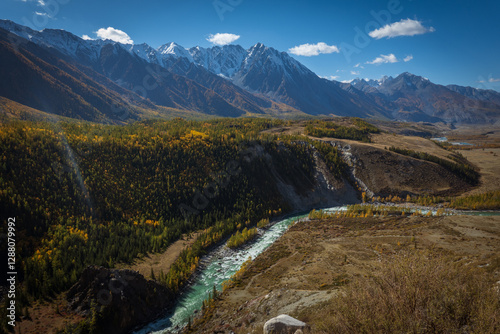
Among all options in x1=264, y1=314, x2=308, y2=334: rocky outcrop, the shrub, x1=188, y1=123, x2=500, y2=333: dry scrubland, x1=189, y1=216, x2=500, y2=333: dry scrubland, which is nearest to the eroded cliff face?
x1=188, y1=123, x2=500, y2=333: dry scrubland

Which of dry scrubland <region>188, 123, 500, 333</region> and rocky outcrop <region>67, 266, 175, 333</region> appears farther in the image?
rocky outcrop <region>67, 266, 175, 333</region>

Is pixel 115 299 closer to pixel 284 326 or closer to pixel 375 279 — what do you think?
pixel 284 326

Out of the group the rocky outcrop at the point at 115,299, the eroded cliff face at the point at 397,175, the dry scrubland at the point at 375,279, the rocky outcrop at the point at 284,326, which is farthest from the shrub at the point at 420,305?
the eroded cliff face at the point at 397,175

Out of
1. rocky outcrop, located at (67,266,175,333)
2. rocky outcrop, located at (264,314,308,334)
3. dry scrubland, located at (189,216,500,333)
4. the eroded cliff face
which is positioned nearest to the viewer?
dry scrubland, located at (189,216,500,333)

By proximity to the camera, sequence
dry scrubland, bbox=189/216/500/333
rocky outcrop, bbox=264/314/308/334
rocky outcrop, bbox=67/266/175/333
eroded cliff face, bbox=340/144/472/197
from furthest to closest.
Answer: eroded cliff face, bbox=340/144/472/197
rocky outcrop, bbox=67/266/175/333
rocky outcrop, bbox=264/314/308/334
dry scrubland, bbox=189/216/500/333

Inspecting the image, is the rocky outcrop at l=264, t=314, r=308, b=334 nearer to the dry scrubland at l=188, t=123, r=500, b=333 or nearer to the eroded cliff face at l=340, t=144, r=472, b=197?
the dry scrubland at l=188, t=123, r=500, b=333

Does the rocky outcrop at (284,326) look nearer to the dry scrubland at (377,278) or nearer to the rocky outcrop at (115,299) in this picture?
the dry scrubland at (377,278)

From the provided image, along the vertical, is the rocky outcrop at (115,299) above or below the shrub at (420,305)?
below

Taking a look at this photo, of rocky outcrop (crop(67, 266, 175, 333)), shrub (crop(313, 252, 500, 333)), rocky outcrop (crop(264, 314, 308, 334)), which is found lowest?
rocky outcrop (crop(67, 266, 175, 333))
